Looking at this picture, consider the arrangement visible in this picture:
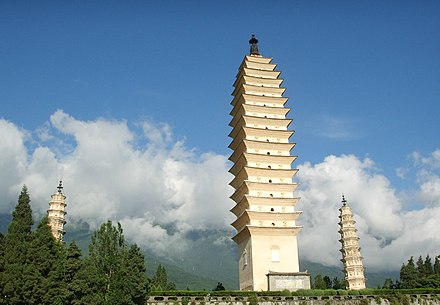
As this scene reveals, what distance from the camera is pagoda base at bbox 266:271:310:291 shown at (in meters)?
38.5

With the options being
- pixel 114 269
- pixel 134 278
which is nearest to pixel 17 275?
pixel 114 269

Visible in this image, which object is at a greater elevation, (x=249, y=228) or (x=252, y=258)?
(x=249, y=228)

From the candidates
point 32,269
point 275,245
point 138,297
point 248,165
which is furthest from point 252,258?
point 32,269

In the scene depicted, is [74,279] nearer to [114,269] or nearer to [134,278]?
[114,269]

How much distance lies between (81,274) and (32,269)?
3040 mm

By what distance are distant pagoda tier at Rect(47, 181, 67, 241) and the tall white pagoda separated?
2425 centimetres

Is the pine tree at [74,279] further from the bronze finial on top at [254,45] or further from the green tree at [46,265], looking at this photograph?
the bronze finial on top at [254,45]

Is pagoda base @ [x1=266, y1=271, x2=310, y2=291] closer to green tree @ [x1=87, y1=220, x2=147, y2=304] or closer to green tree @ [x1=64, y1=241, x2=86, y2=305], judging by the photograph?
green tree @ [x1=87, y1=220, x2=147, y2=304]

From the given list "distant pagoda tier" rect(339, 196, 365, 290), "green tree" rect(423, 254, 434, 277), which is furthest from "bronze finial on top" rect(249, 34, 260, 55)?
"green tree" rect(423, 254, 434, 277)

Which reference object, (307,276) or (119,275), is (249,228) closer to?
(307,276)

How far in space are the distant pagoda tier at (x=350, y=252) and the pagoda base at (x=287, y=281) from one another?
2277 centimetres

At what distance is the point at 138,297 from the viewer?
30.4 m

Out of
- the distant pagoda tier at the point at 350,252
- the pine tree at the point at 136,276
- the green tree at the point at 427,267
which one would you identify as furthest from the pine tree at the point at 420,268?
the pine tree at the point at 136,276

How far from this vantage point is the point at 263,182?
44.1 m
